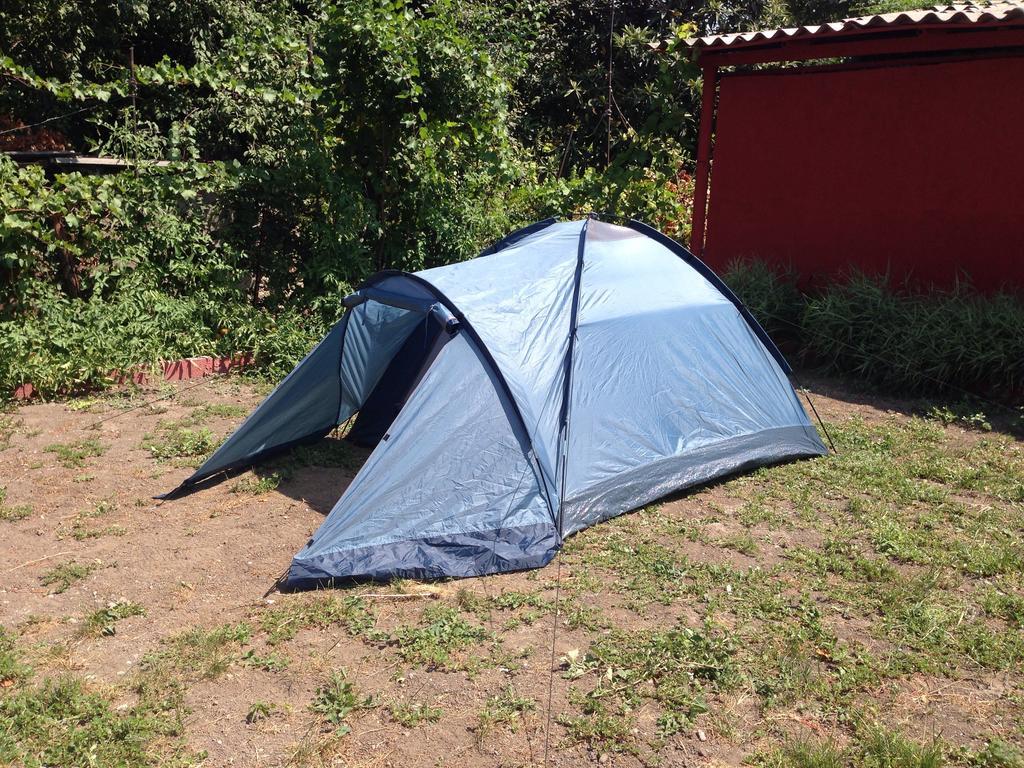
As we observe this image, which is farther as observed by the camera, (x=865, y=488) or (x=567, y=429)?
(x=865, y=488)

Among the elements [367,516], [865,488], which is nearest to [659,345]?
[865,488]

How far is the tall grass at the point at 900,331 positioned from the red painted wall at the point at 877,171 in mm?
398

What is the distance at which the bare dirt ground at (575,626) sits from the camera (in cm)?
→ 333

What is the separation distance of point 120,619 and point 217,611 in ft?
1.36

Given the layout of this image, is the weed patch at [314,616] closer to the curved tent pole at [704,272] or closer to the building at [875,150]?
the curved tent pole at [704,272]

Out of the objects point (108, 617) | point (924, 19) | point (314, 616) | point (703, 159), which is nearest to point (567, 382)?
point (314, 616)

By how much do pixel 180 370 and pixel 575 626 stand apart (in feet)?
16.4

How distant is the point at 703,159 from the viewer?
9664mm

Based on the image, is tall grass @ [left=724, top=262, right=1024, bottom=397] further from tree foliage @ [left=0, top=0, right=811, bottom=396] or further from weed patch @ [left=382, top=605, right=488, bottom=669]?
weed patch @ [left=382, top=605, right=488, bottom=669]

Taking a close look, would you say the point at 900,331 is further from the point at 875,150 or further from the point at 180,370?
the point at 180,370

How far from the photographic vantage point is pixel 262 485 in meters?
5.58

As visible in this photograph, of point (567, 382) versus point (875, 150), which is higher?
point (875, 150)

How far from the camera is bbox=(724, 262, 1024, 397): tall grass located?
7051 millimetres

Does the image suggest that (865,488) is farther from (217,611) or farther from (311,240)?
(311,240)
